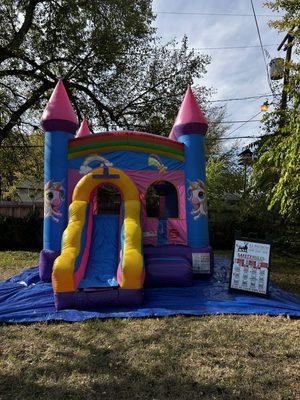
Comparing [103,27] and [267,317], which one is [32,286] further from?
[103,27]

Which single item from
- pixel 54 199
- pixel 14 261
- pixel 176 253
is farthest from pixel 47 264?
pixel 14 261

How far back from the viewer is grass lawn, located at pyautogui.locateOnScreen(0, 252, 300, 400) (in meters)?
3.24

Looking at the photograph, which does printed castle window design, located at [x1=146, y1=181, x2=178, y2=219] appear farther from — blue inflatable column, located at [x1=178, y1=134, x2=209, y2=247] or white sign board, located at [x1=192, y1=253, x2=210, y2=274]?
A: white sign board, located at [x1=192, y1=253, x2=210, y2=274]

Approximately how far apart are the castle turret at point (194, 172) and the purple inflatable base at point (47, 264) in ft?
9.08

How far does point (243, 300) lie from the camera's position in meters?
5.89

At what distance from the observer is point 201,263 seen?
7723 millimetres

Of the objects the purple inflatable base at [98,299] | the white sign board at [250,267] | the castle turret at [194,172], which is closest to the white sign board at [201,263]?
the castle turret at [194,172]

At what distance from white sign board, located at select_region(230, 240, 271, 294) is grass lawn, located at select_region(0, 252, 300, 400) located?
3.69 feet

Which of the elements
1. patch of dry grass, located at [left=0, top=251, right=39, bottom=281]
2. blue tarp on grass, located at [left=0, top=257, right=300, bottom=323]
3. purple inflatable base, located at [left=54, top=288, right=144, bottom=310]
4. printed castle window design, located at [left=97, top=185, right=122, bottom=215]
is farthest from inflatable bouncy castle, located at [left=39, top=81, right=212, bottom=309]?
printed castle window design, located at [left=97, top=185, right=122, bottom=215]

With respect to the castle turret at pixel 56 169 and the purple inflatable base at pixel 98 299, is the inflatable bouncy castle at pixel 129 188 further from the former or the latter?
the purple inflatable base at pixel 98 299

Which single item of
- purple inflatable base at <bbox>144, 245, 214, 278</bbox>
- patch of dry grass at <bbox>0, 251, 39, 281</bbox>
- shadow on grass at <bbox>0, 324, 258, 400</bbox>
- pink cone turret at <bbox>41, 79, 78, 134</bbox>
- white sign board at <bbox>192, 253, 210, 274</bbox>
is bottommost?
patch of dry grass at <bbox>0, 251, 39, 281</bbox>

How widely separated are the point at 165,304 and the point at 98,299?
3.32 feet

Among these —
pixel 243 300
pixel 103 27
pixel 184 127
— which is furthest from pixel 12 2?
pixel 243 300

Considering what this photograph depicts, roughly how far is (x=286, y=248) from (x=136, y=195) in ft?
23.9
